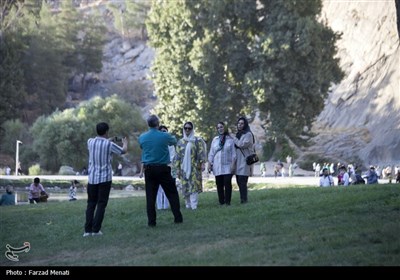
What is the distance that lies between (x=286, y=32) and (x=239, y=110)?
7.36m

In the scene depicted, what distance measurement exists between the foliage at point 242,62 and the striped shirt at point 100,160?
126 ft

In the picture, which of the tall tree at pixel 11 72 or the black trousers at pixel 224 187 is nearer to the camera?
the black trousers at pixel 224 187

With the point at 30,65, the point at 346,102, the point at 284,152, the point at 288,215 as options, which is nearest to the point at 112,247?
the point at 288,215

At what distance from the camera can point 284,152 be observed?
60688 millimetres

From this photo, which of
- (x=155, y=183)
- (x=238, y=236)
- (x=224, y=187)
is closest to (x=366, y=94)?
(x=224, y=187)

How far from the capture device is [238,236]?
37.4ft

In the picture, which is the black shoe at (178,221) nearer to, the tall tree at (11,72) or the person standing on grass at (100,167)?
the person standing on grass at (100,167)

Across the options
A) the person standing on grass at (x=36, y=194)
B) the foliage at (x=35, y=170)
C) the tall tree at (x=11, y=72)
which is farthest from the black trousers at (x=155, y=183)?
the tall tree at (x=11, y=72)

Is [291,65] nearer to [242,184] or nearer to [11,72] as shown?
[242,184]

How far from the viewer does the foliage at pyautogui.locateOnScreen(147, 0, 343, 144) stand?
5178 centimetres

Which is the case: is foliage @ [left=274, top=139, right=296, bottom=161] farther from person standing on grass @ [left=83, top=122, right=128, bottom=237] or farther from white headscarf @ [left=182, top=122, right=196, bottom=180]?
person standing on grass @ [left=83, top=122, right=128, bottom=237]

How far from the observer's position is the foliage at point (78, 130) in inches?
2494

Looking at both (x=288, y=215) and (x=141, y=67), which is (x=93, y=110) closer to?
(x=141, y=67)

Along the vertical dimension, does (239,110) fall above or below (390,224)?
above
